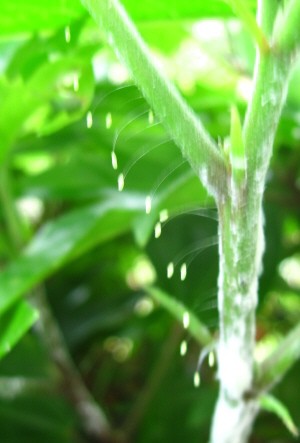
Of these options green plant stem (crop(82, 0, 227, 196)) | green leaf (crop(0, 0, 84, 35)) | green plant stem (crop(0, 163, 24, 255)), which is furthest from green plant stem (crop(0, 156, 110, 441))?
green plant stem (crop(82, 0, 227, 196))

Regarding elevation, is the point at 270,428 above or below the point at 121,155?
below

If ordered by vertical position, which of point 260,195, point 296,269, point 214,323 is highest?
point 260,195

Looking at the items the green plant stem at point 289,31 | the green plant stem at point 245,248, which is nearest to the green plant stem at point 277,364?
the green plant stem at point 245,248

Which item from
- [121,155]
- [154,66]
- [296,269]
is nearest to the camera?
[154,66]

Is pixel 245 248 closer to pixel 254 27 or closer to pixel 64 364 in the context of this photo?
pixel 254 27

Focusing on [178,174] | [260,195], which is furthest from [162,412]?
[260,195]

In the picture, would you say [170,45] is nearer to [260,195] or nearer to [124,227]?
[124,227]

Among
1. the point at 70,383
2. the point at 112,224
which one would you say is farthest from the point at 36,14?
the point at 70,383

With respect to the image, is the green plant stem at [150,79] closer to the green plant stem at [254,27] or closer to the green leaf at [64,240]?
the green plant stem at [254,27]
